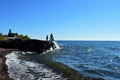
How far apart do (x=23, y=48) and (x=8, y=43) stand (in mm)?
4188

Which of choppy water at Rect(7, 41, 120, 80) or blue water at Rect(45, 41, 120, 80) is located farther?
blue water at Rect(45, 41, 120, 80)

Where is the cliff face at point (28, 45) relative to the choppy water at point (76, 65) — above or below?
above

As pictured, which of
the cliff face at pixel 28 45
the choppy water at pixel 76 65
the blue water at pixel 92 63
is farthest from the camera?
the cliff face at pixel 28 45

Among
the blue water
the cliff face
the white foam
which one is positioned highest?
the cliff face

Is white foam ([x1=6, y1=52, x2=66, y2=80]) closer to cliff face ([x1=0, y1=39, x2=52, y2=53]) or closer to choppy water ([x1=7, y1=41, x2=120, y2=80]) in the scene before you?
choppy water ([x1=7, y1=41, x2=120, y2=80])

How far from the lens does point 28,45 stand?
50.3m

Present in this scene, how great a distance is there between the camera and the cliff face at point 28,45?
49.2m

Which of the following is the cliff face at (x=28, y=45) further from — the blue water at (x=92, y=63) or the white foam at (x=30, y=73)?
the white foam at (x=30, y=73)

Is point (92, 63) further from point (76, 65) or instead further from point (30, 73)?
point (30, 73)

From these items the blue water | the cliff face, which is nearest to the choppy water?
the blue water

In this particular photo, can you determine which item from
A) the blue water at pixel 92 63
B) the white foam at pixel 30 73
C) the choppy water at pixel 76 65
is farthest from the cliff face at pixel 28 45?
the white foam at pixel 30 73

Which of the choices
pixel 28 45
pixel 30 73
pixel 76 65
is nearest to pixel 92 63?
pixel 76 65

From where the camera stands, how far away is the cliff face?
49.2 m

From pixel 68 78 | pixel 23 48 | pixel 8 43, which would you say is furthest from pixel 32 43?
pixel 68 78
